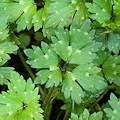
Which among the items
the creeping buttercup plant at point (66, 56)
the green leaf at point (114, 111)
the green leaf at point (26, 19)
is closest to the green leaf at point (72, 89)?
the creeping buttercup plant at point (66, 56)

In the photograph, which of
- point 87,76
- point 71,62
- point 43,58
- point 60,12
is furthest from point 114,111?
point 60,12

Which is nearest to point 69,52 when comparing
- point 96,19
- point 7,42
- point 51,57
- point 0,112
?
point 51,57

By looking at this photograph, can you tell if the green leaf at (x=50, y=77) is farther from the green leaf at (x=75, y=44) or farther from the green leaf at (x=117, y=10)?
the green leaf at (x=117, y=10)

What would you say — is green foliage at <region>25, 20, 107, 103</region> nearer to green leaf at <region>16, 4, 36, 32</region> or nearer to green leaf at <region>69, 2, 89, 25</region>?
green leaf at <region>69, 2, 89, 25</region>

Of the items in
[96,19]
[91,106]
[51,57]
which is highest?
[96,19]

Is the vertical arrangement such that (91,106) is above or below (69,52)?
below

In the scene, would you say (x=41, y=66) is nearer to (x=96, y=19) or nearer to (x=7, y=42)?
(x=7, y=42)

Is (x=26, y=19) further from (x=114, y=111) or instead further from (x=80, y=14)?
(x=114, y=111)
